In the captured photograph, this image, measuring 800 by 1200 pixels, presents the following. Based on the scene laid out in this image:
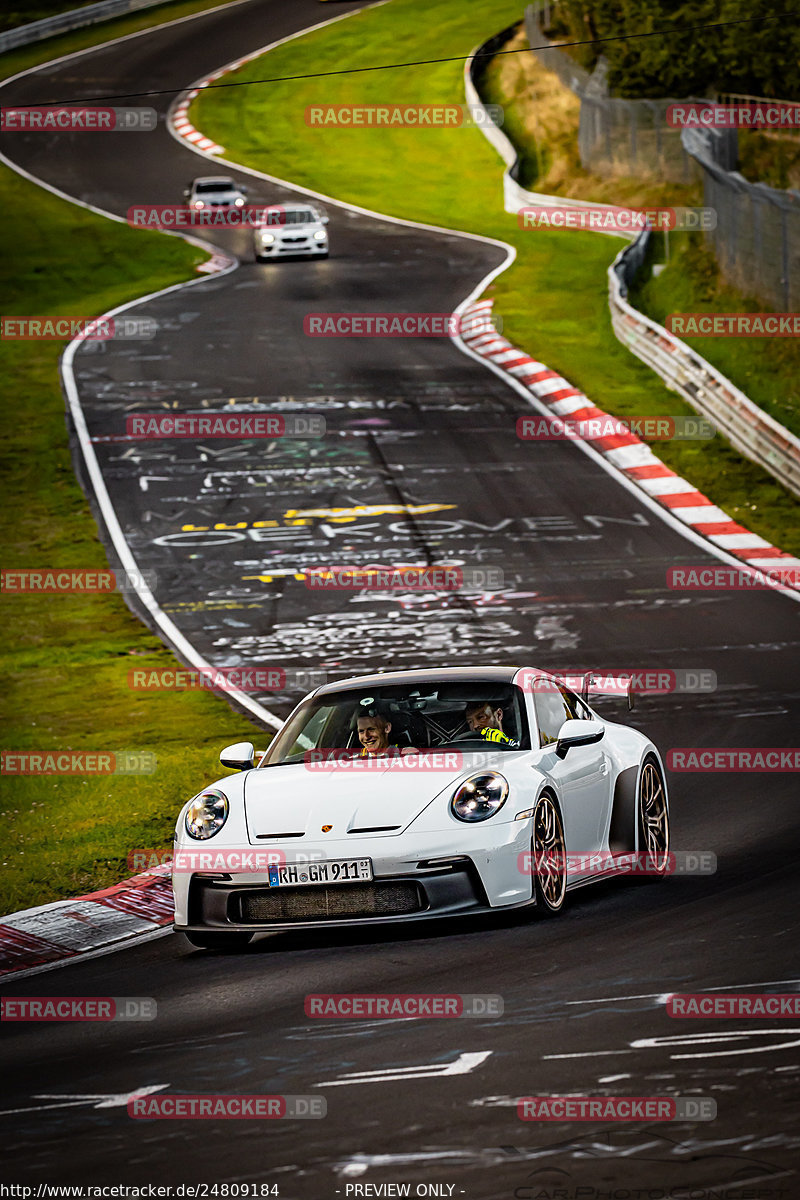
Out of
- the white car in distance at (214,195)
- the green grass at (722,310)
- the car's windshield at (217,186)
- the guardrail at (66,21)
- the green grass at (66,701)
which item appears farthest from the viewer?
the guardrail at (66,21)

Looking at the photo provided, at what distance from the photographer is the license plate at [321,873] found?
27.7ft

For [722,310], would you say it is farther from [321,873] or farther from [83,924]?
[321,873]

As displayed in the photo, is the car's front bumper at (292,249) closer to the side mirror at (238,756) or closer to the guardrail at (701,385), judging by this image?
the guardrail at (701,385)

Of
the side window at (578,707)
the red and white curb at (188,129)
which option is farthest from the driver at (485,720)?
the red and white curb at (188,129)

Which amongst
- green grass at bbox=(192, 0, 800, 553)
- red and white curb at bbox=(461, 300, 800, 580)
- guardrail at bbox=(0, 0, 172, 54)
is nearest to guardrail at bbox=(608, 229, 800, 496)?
green grass at bbox=(192, 0, 800, 553)

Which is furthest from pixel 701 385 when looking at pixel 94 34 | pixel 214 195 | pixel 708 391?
pixel 94 34

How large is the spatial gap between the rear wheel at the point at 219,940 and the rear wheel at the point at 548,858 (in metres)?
1.44

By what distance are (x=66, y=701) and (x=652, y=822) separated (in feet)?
26.3

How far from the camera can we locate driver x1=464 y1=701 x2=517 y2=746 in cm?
951

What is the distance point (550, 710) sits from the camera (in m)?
9.93

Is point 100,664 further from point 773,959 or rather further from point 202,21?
point 202,21

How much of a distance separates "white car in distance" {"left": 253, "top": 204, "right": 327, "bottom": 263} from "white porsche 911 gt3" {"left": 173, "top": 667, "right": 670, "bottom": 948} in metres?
33.3

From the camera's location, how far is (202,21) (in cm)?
8012

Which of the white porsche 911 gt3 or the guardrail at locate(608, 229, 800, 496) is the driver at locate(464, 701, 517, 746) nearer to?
the white porsche 911 gt3
